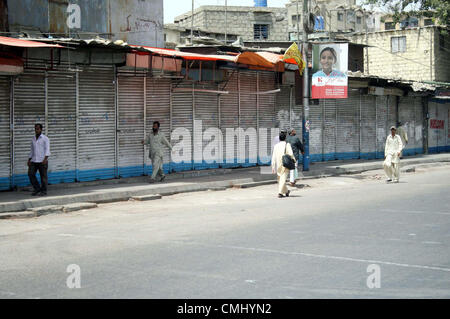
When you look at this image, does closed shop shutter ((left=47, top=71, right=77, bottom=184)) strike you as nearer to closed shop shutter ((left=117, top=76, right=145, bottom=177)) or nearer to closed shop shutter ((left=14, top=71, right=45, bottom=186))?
closed shop shutter ((left=14, top=71, right=45, bottom=186))

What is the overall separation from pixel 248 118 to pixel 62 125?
8.56 meters

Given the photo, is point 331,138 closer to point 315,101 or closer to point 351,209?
point 315,101

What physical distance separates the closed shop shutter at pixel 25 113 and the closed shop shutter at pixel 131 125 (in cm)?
→ 278

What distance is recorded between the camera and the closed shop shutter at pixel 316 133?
1073 inches

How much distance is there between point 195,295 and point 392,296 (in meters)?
1.89

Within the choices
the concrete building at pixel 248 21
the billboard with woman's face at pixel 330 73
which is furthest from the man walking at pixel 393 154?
the concrete building at pixel 248 21

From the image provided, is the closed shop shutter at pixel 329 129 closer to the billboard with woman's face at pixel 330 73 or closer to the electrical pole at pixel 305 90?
the billboard with woman's face at pixel 330 73

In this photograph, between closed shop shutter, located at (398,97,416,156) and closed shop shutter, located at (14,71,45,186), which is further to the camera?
closed shop shutter, located at (398,97,416,156)

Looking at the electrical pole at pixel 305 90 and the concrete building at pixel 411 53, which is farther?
the concrete building at pixel 411 53

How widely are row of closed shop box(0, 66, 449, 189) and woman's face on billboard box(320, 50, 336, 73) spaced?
2.04 meters

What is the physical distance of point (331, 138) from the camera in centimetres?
2845

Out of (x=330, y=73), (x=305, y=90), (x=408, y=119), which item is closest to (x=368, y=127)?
(x=408, y=119)

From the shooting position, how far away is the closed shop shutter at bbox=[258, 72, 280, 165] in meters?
24.4

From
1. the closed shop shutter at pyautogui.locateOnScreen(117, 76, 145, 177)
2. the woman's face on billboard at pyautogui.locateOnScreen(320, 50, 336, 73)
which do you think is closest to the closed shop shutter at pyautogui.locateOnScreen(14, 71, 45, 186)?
the closed shop shutter at pyautogui.locateOnScreen(117, 76, 145, 177)
